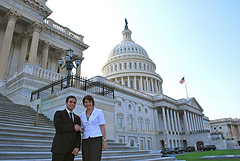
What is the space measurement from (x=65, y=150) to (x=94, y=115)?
3.05 feet

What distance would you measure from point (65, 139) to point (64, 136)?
64 mm

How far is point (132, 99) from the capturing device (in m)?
48.9

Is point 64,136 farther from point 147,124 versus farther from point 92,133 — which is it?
point 147,124

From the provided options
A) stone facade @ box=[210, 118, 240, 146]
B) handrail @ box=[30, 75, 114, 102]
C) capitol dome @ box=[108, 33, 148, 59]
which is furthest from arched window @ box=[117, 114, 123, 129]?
stone facade @ box=[210, 118, 240, 146]

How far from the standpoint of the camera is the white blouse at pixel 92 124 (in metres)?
4.07

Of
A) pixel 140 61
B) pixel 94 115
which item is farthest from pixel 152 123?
pixel 94 115

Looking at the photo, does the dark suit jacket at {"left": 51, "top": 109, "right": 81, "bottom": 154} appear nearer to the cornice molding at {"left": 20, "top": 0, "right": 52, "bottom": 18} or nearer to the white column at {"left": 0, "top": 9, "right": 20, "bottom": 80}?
the white column at {"left": 0, "top": 9, "right": 20, "bottom": 80}

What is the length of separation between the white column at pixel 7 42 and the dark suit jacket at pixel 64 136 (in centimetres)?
1746

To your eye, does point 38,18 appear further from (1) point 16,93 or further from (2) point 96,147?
(2) point 96,147

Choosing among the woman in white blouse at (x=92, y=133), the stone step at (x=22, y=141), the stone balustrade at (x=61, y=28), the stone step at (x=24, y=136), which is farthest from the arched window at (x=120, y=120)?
the woman in white blouse at (x=92, y=133)

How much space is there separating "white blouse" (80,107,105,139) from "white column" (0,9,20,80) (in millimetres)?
17521

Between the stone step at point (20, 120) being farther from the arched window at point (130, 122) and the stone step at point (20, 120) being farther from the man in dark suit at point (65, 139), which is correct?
the arched window at point (130, 122)

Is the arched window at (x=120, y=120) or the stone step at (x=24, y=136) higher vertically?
the arched window at (x=120, y=120)

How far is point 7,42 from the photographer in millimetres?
19453
